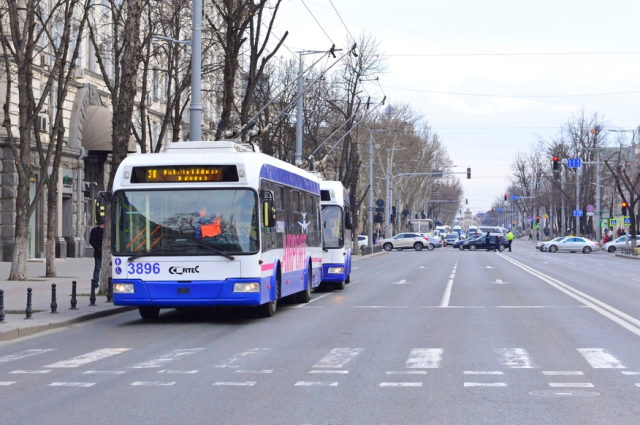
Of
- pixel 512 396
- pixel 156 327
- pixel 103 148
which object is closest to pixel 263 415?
pixel 512 396

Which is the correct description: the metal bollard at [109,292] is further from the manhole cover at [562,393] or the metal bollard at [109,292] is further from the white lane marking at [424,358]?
the manhole cover at [562,393]

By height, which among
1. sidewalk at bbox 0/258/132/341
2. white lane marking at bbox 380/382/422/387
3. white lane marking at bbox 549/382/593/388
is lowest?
white lane marking at bbox 549/382/593/388

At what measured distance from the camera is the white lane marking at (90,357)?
11.9 metres

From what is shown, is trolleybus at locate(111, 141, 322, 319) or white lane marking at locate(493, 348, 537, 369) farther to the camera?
trolleybus at locate(111, 141, 322, 319)

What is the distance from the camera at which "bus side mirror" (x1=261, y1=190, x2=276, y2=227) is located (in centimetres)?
1709

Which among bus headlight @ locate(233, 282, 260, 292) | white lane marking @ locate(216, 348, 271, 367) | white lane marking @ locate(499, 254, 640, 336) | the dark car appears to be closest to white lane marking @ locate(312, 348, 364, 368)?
white lane marking @ locate(216, 348, 271, 367)

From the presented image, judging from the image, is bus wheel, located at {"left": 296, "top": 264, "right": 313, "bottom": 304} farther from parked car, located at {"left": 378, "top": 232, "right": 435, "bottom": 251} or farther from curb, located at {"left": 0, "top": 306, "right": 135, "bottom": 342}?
parked car, located at {"left": 378, "top": 232, "right": 435, "bottom": 251}

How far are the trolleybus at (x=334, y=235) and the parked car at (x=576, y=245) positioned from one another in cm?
5589

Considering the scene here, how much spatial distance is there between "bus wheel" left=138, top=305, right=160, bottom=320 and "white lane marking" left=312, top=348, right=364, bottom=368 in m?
5.92

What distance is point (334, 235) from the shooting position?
27969 mm

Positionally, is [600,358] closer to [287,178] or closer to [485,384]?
[485,384]

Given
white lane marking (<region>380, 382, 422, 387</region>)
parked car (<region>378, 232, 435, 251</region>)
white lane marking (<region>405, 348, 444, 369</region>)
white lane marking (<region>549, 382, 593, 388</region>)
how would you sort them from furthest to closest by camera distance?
parked car (<region>378, 232, 435, 251</region>) → white lane marking (<region>405, 348, 444, 369</region>) → white lane marking (<region>380, 382, 422, 387</region>) → white lane marking (<region>549, 382, 593, 388</region>)

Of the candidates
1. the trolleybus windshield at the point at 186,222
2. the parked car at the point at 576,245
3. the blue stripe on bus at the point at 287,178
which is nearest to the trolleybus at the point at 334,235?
the blue stripe on bus at the point at 287,178

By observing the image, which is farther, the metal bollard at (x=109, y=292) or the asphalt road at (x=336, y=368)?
the metal bollard at (x=109, y=292)
